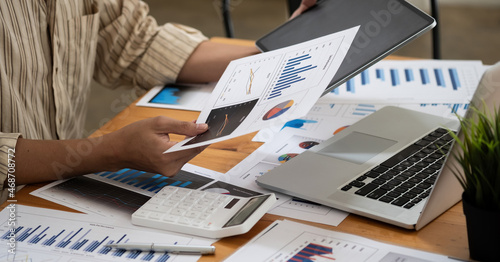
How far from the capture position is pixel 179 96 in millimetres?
1286

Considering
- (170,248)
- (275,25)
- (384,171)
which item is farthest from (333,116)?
(275,25)

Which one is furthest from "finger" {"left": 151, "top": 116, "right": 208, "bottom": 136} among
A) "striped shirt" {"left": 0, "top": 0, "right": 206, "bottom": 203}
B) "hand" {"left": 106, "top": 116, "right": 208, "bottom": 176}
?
"striped shirt" {"left": 0, "top": 0, "right": 206, "bottom": 203}

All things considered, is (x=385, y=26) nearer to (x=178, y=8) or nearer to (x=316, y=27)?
(x=316, y=27)

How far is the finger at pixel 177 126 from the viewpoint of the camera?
869 mm

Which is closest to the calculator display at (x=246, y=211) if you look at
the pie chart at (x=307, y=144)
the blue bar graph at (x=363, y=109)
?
the pie chart at (x=307, y=144)

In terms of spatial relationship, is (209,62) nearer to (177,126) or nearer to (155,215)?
(177,126)

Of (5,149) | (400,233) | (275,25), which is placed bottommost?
(275,25)

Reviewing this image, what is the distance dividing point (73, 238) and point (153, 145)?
0.18 metres

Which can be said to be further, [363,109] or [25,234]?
[363,109]

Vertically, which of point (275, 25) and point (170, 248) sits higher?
point (170, 248)

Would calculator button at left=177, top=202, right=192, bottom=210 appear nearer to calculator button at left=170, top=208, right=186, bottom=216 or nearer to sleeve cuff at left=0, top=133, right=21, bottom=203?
calculator button at left=170, top=208, right=186, bottom=216

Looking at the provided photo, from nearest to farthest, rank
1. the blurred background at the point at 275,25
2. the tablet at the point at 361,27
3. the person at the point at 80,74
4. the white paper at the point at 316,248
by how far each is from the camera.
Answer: the white paper at the point at 316,248 → the person at the point at 80,74 → the tablet at the point at 361,27 → the blurred background at the point at 275,25

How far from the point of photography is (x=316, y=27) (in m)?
1.19

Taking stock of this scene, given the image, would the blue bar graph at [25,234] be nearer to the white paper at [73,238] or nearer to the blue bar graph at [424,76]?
the white paper at [73,238]
